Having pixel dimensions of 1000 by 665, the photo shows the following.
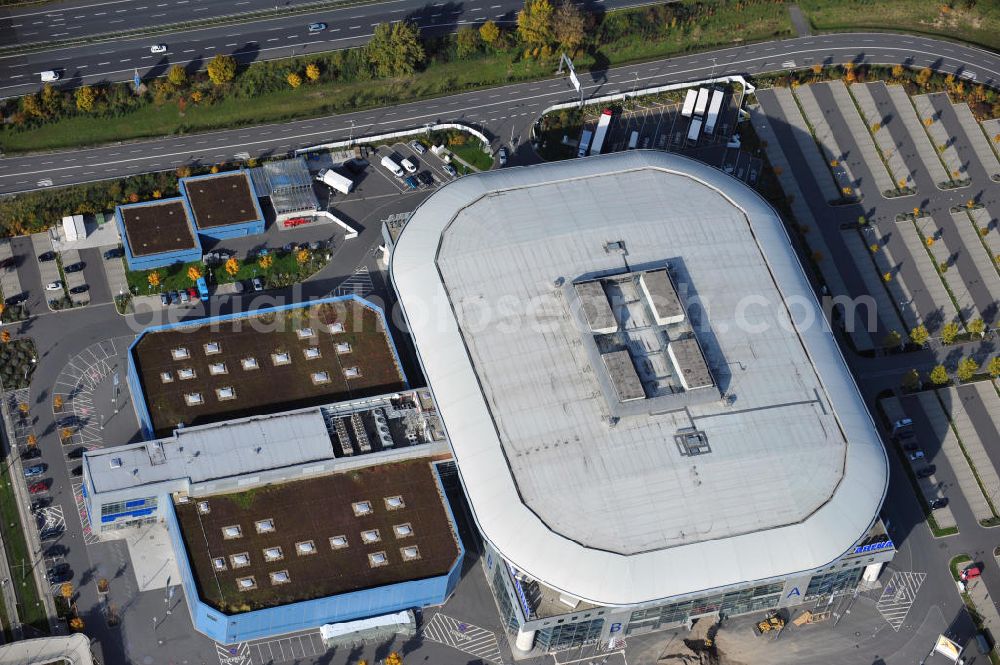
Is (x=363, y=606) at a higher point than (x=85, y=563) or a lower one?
lower

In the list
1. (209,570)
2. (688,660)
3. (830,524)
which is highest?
(209,570)

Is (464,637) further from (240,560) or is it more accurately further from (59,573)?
(59,573)

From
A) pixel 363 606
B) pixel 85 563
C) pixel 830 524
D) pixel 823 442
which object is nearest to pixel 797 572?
pixel 830 524

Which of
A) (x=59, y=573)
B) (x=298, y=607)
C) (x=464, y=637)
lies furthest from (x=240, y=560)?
(x=464, y=637)

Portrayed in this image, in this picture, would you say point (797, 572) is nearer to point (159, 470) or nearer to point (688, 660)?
point (688, 660)

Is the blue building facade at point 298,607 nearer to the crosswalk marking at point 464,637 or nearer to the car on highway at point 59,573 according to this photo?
the crosswalk marking at point 464,637

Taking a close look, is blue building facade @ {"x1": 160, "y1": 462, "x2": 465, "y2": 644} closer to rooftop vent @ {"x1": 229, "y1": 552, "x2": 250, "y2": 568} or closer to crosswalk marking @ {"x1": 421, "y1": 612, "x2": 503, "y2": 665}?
crosswalk marking @ {"x1": 421, "y1": 612, "x2": 503, "y2": 665}
